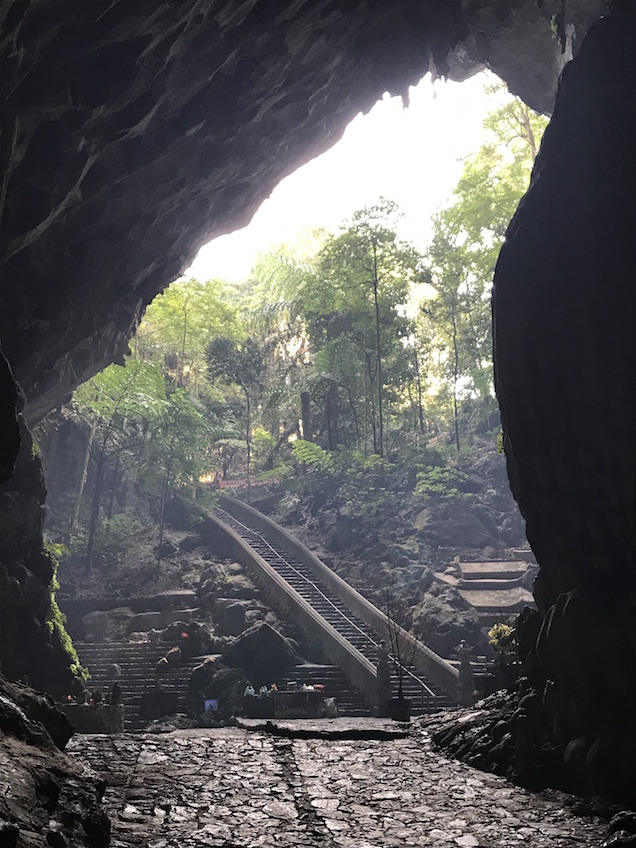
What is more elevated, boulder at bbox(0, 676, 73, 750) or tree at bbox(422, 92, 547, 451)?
tree at bbox(422, 92, 547, 451)

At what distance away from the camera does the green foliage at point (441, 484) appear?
31562 mm

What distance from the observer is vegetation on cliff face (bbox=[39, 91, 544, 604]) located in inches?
1191

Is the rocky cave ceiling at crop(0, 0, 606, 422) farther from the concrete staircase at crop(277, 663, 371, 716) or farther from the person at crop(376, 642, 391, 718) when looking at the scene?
the person at crop(376, 642, 391, 718)

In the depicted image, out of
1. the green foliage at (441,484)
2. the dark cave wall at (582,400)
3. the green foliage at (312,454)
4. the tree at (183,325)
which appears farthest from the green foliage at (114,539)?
the dark cave wall at (582,400)

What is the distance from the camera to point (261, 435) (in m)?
43.3

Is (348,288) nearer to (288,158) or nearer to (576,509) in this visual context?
(288,158)

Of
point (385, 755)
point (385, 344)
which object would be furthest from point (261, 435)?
point (385, 755)

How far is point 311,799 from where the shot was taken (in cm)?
795

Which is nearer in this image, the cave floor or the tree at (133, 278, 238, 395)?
the cave floor

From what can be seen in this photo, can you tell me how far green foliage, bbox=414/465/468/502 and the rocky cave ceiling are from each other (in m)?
18.1

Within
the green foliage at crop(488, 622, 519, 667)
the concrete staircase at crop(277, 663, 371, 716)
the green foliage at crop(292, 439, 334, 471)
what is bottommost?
the concrete staircase at crop(277, 663, 371, 716)

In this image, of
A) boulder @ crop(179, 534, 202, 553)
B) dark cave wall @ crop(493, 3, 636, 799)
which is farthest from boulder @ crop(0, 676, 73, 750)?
boulder @ crop(179, 534, 202, 553)

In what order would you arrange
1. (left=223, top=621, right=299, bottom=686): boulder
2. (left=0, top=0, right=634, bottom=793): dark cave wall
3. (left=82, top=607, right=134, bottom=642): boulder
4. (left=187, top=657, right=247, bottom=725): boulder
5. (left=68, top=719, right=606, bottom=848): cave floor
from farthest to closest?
(left=82, top=607, right=134, bottom=642): boulder < (left=223, top=621, right=299, bottom=686): boulder < (left=187, top=657, right=247, bottom=725): boulder < (left=0, top=0, right=634, bottom=793): dark cave wall < (left=68, top=719, right=606, bottom=848): cave floor

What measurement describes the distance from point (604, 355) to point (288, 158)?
11212mm
